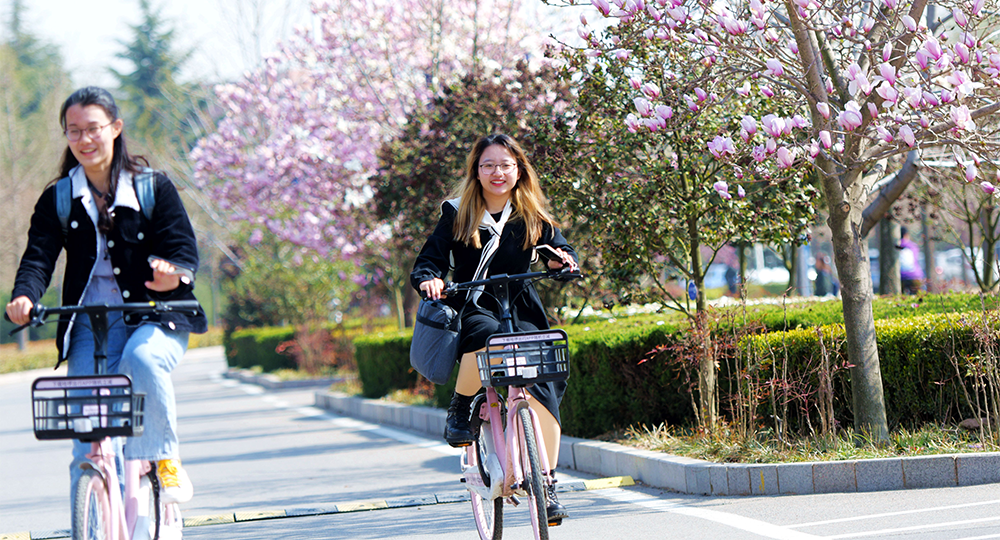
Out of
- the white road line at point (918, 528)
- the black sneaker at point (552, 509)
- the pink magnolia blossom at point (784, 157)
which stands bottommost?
the white road line at point (918, 528)

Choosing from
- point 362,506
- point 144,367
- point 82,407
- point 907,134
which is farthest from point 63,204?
point 907,134

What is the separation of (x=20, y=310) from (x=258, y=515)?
3334mm

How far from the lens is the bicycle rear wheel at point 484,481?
4699mm

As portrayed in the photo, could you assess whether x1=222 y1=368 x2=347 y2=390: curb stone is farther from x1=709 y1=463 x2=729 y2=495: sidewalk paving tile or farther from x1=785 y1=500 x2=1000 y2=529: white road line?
x1=785 y1=500 x2=1000 y2=529: white road line

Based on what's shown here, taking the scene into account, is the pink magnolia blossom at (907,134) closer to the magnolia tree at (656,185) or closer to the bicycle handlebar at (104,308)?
the magnolia tree at (656,185)

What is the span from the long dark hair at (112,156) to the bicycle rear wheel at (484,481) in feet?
5.83

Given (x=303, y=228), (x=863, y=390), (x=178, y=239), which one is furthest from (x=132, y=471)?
(x=303, y=228)

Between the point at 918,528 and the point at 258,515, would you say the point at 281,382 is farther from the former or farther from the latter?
the point at 918,528

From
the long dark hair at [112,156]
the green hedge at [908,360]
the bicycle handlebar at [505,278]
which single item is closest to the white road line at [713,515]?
the green hedge at [908,360]

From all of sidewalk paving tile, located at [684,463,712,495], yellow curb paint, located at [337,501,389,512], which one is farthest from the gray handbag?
sidewalk paving tile, located at [684,463,712,495]

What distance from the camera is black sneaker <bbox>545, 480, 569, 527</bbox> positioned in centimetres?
434

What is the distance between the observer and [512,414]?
4402 mm

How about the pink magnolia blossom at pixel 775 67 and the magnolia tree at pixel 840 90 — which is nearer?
the magnolia tree at pixel 840 90

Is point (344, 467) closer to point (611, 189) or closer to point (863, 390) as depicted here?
point (611, 189)
